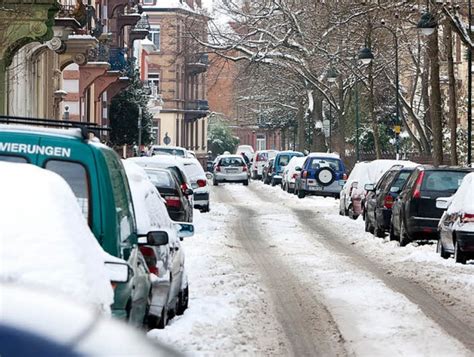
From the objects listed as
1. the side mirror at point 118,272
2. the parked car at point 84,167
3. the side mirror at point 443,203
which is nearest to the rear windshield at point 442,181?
the side mirror at point 443,203

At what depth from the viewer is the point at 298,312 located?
48.3 feet

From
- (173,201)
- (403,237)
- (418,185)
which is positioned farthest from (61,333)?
(403,237)

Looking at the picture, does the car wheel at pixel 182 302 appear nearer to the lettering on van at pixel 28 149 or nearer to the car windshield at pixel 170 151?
the lettering on van at pixel 28 149

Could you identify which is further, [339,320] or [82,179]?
[339,320]

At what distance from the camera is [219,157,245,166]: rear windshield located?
6988cm

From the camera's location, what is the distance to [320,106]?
75.6 metres

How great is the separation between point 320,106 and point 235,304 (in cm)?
6119

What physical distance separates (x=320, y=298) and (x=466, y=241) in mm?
4587

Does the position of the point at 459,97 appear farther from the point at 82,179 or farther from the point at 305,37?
the point at 82,179

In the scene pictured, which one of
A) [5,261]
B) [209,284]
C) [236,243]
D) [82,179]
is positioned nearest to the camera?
[5,261]

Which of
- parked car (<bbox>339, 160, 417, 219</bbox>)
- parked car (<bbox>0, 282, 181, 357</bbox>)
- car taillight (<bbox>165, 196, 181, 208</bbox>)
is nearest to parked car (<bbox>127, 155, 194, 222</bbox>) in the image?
car taillight (<bbox>165, 196, 181, 208</bbox>)

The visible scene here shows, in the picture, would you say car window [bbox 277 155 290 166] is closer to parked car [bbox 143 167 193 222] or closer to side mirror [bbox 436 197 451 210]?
parked car [bbox 143 167 193 222]

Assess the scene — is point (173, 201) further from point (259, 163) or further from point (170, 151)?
point (259, 163)

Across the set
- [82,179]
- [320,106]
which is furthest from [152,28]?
[82,179]
